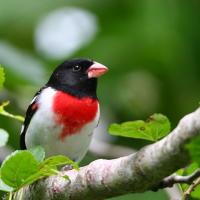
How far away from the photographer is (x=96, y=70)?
12.6 ft

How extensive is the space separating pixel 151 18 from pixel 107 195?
2469 mm

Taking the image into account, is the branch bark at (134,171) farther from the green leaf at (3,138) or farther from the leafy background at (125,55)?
the leafy background at (125,55)

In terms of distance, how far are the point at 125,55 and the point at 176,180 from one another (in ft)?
10.8

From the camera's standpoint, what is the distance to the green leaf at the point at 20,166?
6.70 ft

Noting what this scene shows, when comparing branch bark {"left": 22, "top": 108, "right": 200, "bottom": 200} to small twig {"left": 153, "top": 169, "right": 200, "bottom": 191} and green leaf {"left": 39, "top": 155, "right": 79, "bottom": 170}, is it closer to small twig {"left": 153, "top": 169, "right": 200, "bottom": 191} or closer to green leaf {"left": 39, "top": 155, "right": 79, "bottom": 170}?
small twig {"left": 153, "top": 169, "right": 200, "bottom": 191}

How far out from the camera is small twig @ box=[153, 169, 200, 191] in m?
1.87

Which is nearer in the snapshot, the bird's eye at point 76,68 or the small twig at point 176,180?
the small twig at point 176,180

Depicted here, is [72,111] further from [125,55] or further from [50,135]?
[125,55]

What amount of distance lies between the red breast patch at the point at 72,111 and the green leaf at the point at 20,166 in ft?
4.48

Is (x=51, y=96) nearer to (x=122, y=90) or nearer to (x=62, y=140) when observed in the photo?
(x=62, y=140)

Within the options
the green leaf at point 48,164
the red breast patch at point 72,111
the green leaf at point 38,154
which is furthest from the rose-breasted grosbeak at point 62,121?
the green leaf at point 48,164

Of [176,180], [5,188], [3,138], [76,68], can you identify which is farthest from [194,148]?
[76,68]

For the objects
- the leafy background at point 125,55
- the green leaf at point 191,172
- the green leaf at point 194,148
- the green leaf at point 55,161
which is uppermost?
the green leaf at point 194,148

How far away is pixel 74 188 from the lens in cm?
239
